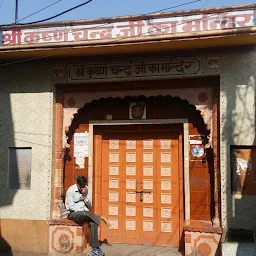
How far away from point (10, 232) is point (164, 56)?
181 inches

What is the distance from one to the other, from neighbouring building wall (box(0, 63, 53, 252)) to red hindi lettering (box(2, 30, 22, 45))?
478 millimetres

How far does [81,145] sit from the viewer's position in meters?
7.86

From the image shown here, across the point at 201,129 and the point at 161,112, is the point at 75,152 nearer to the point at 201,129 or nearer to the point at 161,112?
the point at 161,112

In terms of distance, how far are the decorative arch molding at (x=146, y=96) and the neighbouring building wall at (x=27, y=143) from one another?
357 millimetres

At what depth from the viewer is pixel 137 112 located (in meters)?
7.71

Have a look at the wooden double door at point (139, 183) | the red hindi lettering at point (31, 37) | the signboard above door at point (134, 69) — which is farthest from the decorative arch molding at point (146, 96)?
the red hindi lettering at point (31, 37)

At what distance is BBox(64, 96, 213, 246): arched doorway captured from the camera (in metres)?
7.49

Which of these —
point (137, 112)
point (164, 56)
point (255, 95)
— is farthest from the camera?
point (137, 112)

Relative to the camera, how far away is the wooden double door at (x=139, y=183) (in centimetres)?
756

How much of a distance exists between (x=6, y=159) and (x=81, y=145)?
1.55 metres

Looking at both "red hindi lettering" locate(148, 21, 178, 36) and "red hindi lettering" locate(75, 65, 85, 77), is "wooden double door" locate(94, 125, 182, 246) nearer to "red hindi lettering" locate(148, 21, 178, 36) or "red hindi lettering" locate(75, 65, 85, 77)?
"red hindi lettering" locate(75, 65, 85, 77)

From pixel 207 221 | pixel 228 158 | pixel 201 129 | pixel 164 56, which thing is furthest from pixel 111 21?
pixel 207 221

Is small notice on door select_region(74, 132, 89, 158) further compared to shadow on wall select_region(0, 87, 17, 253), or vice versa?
small notice on door select_region(74, 132, 89, 158)

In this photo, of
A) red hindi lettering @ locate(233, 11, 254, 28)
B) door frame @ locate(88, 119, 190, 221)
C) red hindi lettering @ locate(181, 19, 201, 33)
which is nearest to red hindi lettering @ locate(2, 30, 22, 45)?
door frame @ locate(88, 119, 190, 221)
